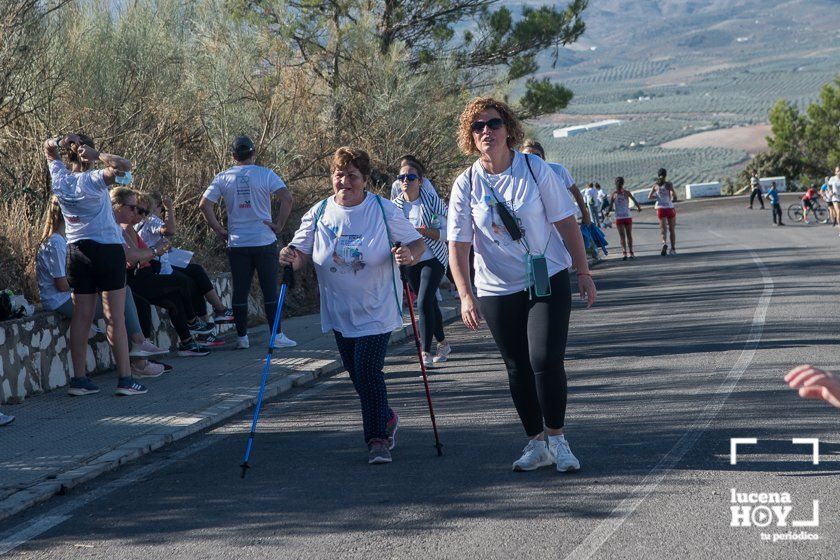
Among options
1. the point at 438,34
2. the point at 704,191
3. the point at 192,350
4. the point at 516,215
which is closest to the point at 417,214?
the point at 192,350

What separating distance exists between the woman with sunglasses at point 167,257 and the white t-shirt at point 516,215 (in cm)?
544

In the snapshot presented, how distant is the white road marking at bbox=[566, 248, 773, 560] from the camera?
5.58 metres

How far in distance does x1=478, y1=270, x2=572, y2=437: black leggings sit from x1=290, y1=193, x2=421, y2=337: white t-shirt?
0.71 meters

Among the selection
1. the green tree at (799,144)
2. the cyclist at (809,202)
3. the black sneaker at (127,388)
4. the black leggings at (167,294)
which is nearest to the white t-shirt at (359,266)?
the black sneaker at (127,388)

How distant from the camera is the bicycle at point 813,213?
43.9 metres

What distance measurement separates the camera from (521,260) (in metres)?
6.84

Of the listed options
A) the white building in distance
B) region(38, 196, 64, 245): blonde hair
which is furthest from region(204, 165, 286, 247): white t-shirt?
the white building in distance

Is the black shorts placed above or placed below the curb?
above

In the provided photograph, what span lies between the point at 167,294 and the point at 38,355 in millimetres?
2016

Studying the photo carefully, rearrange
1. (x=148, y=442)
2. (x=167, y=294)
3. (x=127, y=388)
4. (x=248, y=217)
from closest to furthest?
(x=148, y=442)
(x=127, y=388)
(x=167, y=294)
(x=248, y=217)

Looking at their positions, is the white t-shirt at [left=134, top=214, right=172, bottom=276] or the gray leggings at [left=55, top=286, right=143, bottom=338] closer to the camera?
the gray leggings at [left=55, top=286, right=143, bottom=338]

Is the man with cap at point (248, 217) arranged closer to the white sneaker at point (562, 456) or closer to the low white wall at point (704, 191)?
the white sneaker at point (562, 456)

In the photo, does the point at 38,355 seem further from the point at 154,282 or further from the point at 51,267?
the point at 154,282

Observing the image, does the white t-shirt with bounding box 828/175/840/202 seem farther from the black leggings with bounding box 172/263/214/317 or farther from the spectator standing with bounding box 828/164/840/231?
the black leggings with bounding box 172/263/214/317
